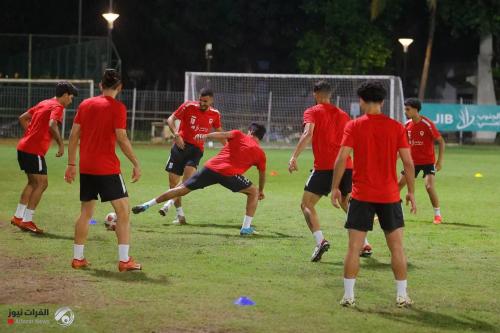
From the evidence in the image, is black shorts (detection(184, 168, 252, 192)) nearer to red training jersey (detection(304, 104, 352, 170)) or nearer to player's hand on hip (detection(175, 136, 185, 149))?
player's hand on hip (detection(175, 136, 185, 149))

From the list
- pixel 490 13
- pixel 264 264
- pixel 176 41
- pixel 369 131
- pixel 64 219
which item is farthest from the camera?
pixel 176 41

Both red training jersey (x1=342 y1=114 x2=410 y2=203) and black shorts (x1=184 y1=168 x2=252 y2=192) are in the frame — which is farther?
black shorts (x1=184 y1=168 x2=252 y2=192)

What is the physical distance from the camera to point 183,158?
45.9 feet

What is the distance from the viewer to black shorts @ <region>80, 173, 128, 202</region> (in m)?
9.26

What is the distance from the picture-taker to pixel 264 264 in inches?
389

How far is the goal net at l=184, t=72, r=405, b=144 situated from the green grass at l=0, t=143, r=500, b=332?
1955 centimetres

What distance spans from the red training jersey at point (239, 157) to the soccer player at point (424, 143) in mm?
2851

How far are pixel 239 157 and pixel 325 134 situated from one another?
2005 millimetres

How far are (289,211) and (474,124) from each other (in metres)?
28.4

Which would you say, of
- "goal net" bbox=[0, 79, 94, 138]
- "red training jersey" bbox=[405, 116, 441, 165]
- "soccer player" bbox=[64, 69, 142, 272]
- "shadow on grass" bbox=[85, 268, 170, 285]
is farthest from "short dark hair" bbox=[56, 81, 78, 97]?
"goal net" bbox=[0, 79, 94, 138]

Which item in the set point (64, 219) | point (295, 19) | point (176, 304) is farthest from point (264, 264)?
point (295, 19)

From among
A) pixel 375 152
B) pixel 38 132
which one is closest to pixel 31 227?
pixel 38 132

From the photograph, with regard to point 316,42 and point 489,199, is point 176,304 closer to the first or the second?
point 489,199

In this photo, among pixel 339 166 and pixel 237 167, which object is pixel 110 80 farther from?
pixel 237 167
